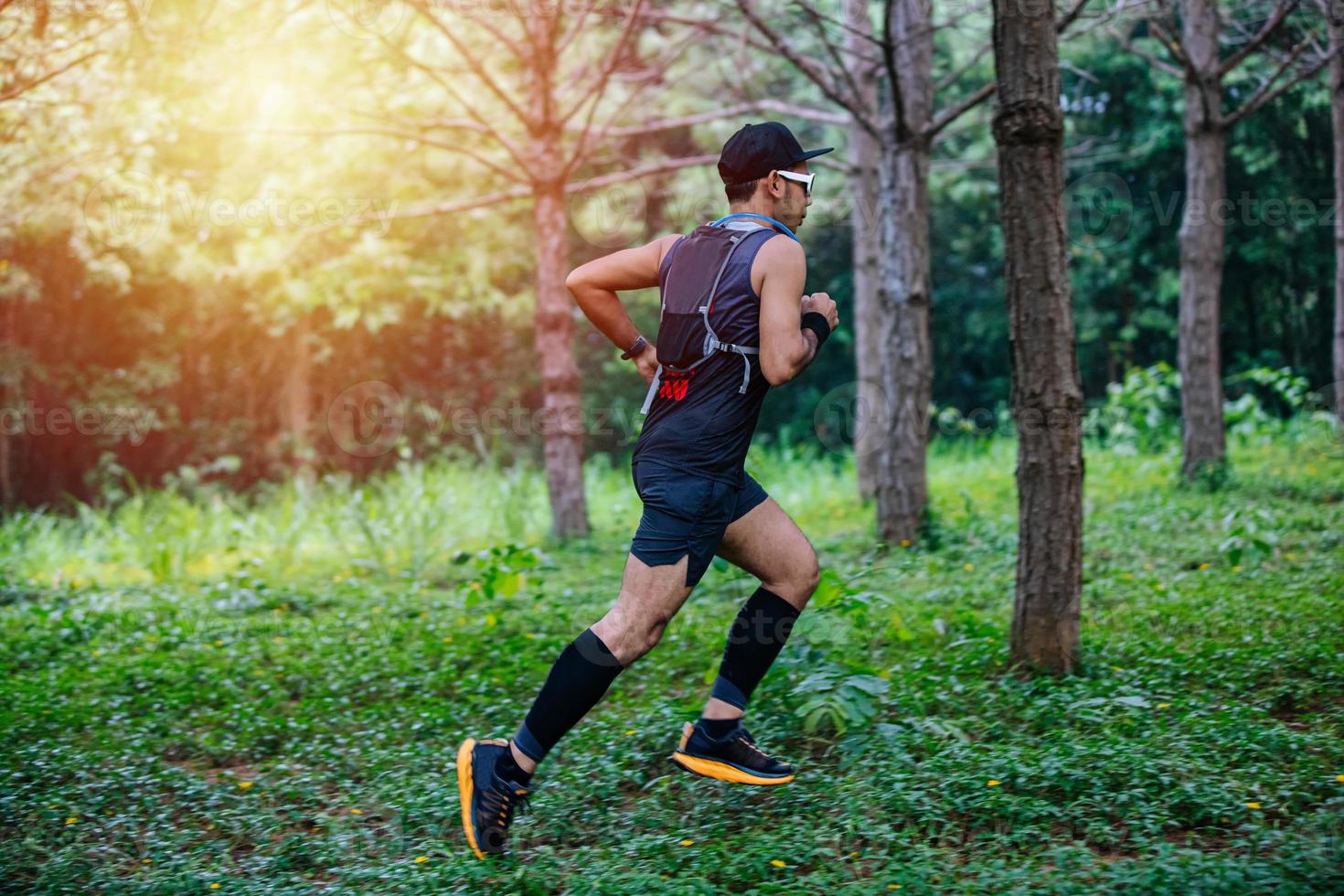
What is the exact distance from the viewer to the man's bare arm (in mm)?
3658

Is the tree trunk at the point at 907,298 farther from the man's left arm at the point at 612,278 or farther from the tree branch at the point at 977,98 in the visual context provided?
the man's left arm at the point at 612,278


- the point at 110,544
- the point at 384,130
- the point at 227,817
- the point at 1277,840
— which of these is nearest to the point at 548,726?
the point at 227,817

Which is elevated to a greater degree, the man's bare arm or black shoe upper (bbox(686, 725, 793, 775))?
the man's bare arm

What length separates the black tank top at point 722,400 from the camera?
11.2 ft

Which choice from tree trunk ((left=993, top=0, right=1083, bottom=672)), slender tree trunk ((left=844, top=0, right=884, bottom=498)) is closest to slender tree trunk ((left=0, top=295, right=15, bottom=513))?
slender tree trunk ((left=844, top=0, right=884, bottom=498))

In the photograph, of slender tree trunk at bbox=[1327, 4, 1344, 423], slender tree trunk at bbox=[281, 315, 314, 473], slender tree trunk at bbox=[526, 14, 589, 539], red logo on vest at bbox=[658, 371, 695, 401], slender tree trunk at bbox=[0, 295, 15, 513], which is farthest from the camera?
slender tree trunk at bbox=[281, 315, 314, 473]

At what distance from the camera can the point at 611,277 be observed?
3.68 metres

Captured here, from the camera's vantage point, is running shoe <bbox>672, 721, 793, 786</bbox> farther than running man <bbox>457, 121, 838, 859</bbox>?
Yes

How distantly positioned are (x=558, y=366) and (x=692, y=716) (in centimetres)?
573

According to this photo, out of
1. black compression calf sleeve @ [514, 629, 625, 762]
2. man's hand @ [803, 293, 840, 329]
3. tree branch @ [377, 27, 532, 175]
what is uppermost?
tree branch @ [377, 27, 532, 175]

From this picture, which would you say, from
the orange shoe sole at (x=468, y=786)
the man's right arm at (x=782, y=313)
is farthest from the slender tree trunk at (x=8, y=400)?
the man's right arm at (x=782, y=313)

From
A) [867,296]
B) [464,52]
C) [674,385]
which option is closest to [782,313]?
[674,385]

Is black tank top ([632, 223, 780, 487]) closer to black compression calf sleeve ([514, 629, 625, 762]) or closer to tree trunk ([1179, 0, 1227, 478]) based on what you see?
black compression calf sleeve ([514, 629, 625, 762])

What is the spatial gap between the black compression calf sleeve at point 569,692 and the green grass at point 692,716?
334mm
